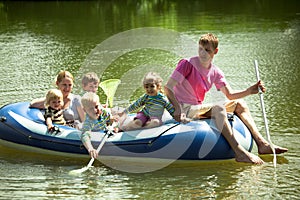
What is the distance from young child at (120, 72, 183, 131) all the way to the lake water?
1.32 ft

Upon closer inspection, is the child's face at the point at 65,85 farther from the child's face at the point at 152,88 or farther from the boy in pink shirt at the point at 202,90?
the boy in pink shirt at the point at 202,90

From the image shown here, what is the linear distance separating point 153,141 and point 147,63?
14.0 feet

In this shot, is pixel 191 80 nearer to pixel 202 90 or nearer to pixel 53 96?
pixel 202 90

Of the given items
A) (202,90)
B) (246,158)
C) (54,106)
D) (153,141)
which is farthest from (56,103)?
(246,158)

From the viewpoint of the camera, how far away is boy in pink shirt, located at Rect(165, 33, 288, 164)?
16.3ft

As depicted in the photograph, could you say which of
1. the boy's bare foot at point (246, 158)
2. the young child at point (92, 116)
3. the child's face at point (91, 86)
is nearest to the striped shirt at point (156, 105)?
the young child at point (92, 116)

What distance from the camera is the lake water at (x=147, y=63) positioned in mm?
4578

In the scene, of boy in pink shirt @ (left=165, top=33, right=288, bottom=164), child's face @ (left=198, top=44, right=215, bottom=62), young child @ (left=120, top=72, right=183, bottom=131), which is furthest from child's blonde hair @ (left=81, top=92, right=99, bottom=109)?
child's face @ (left=198, top=44, right=215, bottom=62)

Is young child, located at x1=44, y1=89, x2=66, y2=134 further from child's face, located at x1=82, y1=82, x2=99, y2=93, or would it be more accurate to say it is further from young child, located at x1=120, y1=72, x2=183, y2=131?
young child, located at x1=120, y1=72, x2=183, y2=131

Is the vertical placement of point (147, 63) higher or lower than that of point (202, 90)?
lower

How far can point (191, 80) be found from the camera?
505 centimetres

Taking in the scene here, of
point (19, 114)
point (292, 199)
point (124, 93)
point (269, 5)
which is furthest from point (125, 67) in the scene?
point (269, 5)

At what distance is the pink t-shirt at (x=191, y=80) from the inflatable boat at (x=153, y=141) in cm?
22

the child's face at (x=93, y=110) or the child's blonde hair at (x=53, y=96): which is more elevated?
the child's blonde hair at (x=53, y=96)
